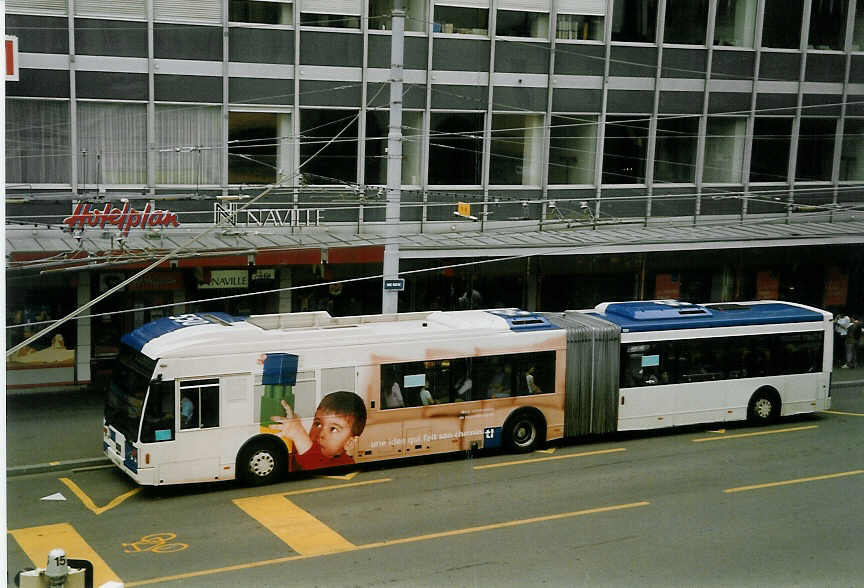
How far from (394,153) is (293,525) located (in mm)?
7006

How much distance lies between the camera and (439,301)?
21969mm

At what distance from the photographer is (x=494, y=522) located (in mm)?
12469

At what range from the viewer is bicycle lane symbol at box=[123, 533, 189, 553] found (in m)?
11.4

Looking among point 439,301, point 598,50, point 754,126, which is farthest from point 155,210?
point 754,126

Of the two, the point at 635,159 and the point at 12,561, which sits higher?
the point at 635,159

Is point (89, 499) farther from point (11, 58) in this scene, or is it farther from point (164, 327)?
point (11, 58)

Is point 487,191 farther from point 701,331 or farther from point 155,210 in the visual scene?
point 155,210

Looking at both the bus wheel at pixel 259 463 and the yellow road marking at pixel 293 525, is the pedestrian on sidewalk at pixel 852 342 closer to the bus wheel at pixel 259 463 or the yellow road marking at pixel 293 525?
the bus wheel at pixel 259 463

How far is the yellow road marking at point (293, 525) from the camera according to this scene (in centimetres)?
1160

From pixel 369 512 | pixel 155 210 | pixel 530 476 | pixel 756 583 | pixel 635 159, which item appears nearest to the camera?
pixel 756 583

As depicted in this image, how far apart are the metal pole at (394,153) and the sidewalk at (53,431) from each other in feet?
Result: 17.3

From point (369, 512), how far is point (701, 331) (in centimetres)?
756

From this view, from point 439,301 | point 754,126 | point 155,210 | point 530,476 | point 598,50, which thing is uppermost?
point 598,50

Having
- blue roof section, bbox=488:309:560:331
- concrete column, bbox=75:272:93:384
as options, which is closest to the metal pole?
blue roof section, bbox=488:309:560:331
